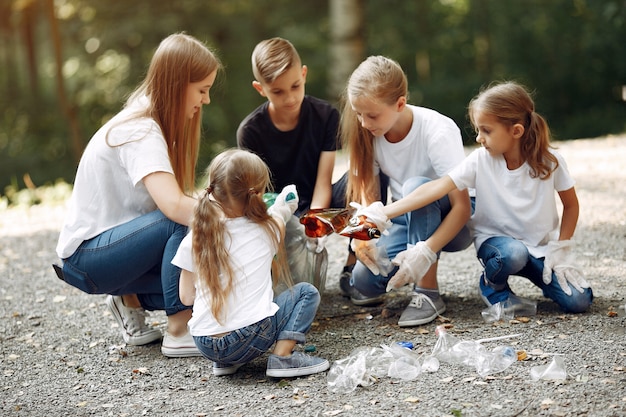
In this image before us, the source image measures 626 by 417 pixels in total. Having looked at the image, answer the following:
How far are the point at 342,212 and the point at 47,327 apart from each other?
161cm

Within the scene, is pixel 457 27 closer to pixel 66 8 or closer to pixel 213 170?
pixel 66 8

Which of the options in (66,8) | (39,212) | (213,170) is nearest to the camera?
→ (213,170)

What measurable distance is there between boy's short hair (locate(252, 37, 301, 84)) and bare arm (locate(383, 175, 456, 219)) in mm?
824

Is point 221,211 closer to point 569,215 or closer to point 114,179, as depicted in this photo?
point 114,179

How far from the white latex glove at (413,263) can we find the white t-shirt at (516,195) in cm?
27

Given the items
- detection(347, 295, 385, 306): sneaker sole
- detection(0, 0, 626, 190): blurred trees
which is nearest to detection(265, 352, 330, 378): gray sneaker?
detection(347, 295, 385, 306): sneaker sole

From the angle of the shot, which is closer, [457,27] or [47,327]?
[47,327]

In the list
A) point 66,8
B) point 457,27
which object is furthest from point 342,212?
point 457,27

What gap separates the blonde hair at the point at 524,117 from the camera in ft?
10.2

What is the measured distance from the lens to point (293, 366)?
2.81 metres

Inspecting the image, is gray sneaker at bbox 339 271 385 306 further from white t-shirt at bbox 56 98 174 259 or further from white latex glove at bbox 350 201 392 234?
white t-shirt at bbox 56 98 174 259

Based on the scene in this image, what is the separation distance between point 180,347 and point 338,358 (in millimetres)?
688

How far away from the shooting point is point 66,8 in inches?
491

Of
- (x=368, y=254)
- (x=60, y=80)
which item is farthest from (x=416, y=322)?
(x=60, y=80)
